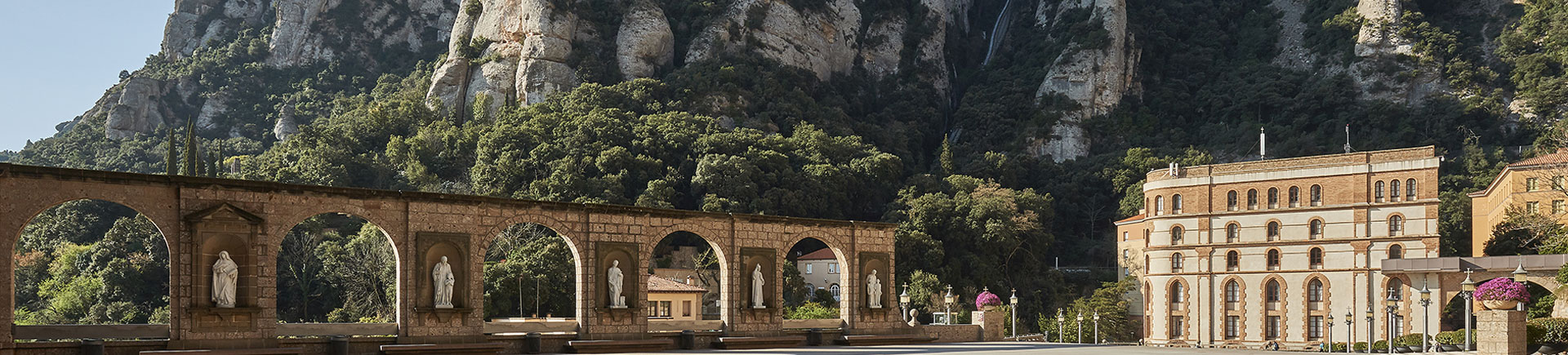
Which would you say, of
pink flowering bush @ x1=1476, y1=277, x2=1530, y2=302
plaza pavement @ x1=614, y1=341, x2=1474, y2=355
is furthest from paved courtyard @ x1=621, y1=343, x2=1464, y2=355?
pink flowering bush @ x1=1476, y1=277, x2=1530, y2=302

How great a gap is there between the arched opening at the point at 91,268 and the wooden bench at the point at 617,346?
37.9 m

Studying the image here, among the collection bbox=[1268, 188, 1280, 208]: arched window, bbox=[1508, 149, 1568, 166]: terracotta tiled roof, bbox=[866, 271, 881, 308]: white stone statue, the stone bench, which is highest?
bbox=[1508, 149, 1568, 166]: terracotta tiled roof

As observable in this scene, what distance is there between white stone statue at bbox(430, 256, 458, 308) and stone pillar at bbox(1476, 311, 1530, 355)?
2106 cm

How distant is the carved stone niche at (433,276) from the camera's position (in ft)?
86.5

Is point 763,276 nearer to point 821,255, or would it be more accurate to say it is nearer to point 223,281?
point 223,281

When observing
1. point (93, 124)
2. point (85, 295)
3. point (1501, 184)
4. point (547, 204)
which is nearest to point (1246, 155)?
point (1501, 184)

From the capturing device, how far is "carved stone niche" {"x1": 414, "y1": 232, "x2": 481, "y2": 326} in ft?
86.5

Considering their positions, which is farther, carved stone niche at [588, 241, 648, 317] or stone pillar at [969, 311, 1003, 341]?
stone pillar at [969, 311, 1003, 341]

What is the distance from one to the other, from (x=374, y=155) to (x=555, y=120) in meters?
13.2

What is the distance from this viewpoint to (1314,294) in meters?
70.0

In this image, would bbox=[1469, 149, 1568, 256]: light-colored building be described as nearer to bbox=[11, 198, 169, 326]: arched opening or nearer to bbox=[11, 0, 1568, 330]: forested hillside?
bbox=[11, 0, 1568, 330]: forested hillside

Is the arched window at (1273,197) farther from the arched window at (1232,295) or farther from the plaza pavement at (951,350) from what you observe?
the plaza pavement at (951,350)

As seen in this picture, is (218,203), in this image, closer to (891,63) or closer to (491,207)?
(491,207)

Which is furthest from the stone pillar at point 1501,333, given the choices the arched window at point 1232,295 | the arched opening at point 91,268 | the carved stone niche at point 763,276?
the arched opening at point 91,268
